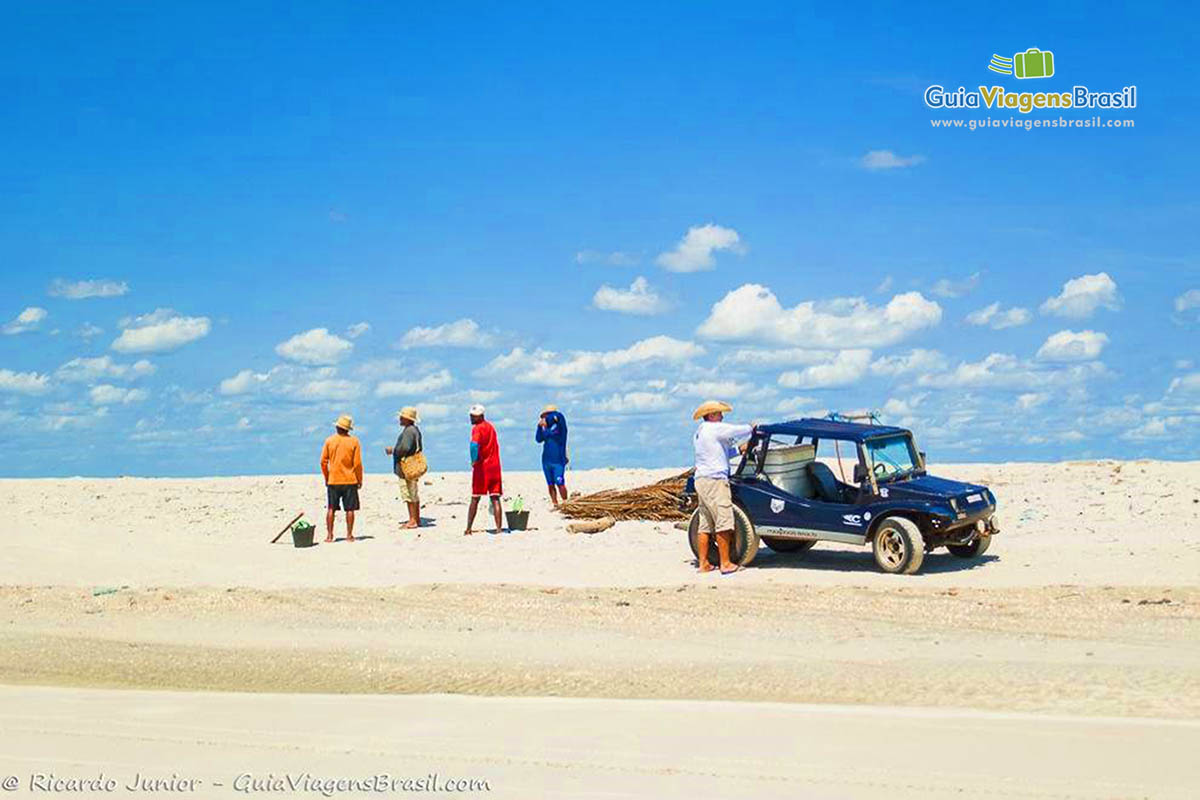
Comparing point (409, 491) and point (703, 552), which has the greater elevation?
point (409, 491)

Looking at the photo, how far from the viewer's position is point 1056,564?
1513cm

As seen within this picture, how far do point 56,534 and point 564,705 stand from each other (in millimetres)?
14219

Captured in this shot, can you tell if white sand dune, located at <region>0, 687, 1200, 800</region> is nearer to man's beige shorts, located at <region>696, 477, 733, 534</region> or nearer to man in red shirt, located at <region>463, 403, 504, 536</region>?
man's beige shorts, located at <region>696, 477, 733, 534</region>

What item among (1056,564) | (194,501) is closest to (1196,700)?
(1056,564)

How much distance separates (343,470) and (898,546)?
338 inches

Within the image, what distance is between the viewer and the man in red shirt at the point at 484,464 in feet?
61.9

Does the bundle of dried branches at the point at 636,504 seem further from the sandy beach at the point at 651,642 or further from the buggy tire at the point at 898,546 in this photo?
the buggy tire at the point at 898,546

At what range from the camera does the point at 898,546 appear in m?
14.5

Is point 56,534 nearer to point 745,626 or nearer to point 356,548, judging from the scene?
point 356,548

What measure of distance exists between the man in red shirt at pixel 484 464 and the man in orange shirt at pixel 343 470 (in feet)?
5.85

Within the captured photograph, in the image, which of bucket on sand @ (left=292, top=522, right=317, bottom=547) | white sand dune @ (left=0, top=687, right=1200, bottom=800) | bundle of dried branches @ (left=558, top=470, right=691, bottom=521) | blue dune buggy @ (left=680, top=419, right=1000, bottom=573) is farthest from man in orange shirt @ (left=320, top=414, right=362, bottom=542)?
white sand dune @ (left=0, top=687, right=1200, bottom=800)

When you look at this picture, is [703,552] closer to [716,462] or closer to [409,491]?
[716,462]

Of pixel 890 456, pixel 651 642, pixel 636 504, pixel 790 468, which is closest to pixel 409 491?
pixel 636 504

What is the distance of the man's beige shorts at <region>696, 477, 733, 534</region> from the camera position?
48.7 ft
